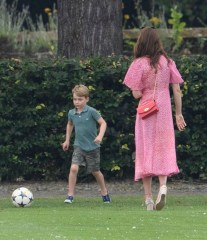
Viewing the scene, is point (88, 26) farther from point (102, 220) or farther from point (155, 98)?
point (102, 220)

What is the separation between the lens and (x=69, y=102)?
14578 mm

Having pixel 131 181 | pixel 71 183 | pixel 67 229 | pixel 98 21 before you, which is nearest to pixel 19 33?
pixel 98 21

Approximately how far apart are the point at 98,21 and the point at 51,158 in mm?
2130

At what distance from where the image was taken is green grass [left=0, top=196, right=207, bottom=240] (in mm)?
9555

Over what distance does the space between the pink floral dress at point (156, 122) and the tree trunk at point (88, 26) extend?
12.4 feet

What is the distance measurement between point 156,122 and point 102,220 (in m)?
1.56

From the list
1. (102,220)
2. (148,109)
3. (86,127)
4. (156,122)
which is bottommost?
(102,220)

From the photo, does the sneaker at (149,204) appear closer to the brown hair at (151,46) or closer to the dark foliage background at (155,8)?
the brown hair at (151,46)

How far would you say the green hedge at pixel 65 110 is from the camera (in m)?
14.4

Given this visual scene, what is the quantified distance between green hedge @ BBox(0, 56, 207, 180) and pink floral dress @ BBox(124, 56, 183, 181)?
2.68 m

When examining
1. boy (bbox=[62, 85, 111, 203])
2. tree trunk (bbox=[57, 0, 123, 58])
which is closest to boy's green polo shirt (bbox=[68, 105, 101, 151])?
boy (bbox=[62, 85, 111, 203])

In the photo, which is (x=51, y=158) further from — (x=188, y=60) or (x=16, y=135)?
(x=188, y=60)

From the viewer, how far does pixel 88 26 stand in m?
15.5

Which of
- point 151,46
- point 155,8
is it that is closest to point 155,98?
point 151,46
